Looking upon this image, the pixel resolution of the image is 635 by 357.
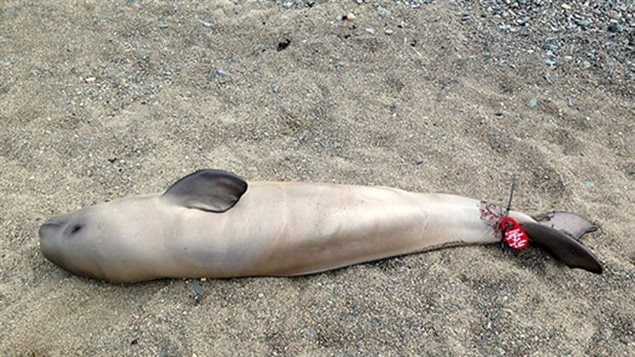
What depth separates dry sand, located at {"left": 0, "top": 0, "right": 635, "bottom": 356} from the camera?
3.42 metres

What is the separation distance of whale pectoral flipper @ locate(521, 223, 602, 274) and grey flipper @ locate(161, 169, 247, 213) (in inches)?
64.7

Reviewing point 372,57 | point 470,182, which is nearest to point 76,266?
point 470,182

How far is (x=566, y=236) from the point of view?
3.73 m

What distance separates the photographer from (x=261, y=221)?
3.60 metres

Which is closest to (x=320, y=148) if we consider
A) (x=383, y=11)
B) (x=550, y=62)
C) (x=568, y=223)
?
(x=568, y=223)

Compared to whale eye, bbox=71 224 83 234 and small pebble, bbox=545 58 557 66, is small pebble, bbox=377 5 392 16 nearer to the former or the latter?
small pebble, bbox=545 58 557 66

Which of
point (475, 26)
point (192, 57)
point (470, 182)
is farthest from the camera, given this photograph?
point (475, 26)

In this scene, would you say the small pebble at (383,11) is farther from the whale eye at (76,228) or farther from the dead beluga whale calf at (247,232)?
the whale eye at (76,228)

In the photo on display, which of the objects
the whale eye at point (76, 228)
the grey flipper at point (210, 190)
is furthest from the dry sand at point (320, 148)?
the grey flipper at point (210, 190)

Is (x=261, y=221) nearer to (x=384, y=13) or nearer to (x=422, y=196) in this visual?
(x=422, y=196)

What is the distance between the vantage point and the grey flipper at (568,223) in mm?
3933

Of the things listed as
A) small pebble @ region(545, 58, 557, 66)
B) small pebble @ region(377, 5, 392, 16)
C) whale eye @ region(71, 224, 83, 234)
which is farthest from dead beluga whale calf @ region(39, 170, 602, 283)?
small pebble @ region(377, 5, 392, 16)

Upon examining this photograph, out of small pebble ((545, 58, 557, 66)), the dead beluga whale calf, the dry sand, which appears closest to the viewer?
the dry sand

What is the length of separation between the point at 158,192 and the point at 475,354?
78.4 inches
